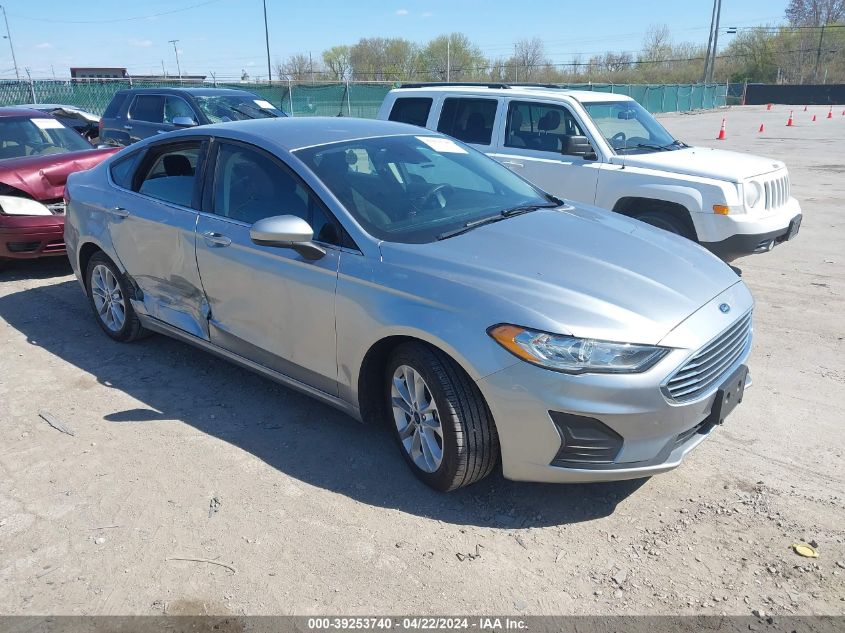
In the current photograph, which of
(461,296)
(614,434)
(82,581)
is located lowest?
(82,581)

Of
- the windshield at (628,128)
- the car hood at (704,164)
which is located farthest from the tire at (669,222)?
the windshield at (628,128)

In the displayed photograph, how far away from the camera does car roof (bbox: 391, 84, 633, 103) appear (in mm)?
7406

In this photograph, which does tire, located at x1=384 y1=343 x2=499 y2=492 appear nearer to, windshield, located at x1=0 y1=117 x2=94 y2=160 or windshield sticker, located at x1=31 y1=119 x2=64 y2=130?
windshield, located at x1=0 y1=117 x2=94 y2=160

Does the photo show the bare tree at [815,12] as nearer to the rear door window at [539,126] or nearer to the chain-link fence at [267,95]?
the chain-link fence at [267,95]

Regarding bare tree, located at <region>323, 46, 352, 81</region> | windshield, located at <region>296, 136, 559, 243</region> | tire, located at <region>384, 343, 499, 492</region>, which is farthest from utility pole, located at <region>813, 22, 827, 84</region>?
tire, located at <region>384, 343, 499, 492</region>

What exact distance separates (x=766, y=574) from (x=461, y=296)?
5.57 ft

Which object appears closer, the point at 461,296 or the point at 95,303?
the point at 461,296

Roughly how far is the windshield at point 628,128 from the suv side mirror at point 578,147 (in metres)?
0.27

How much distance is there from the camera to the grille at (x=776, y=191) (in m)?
6.69

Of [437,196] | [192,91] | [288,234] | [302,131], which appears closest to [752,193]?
[437,196]

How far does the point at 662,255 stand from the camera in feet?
11.8

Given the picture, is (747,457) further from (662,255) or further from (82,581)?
(82,581)

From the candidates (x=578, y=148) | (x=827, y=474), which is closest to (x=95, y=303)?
(x=578, y=148)

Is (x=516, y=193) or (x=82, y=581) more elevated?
(x=516, y=193)
